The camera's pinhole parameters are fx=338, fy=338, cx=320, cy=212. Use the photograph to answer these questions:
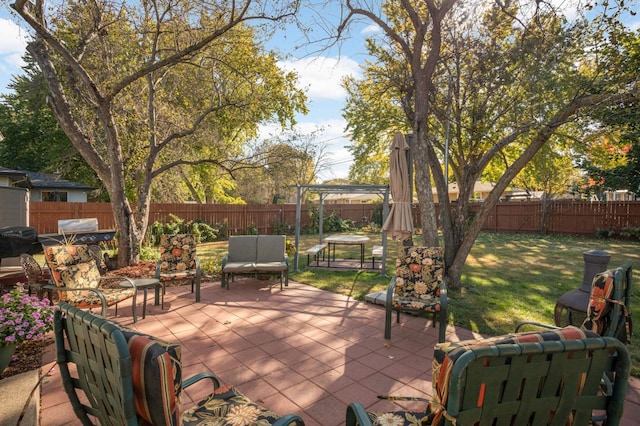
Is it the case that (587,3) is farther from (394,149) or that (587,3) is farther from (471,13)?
(394,149)

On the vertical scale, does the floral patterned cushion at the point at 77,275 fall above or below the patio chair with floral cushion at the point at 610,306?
below

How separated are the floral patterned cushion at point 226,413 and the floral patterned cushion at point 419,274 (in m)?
2.84

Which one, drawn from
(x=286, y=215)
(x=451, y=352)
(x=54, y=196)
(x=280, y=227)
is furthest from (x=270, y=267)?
(x=54, y=196)

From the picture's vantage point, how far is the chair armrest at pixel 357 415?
1.56m

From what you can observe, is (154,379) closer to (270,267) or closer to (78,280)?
(78,280)

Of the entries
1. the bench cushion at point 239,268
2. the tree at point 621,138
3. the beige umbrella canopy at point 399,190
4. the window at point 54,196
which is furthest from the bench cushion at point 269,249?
the window at point 54,196

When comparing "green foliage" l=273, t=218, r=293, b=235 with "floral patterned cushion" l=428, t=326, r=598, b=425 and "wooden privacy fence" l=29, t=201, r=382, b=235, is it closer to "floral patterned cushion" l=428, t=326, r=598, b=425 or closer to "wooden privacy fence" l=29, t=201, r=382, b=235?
"wooden privacy fence" l=29, t=201, r=382, b=235

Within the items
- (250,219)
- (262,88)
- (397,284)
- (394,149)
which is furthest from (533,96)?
(250,219)

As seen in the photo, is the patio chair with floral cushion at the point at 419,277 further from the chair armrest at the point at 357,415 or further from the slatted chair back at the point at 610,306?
the chair armrest at the point at 357,415

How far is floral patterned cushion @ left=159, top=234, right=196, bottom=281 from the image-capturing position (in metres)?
6.02

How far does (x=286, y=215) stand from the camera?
18.1 meters

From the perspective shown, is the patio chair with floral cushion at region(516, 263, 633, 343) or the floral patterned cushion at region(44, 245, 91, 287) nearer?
the patio chair with floral cushion at region(516, 263, 633, 343)

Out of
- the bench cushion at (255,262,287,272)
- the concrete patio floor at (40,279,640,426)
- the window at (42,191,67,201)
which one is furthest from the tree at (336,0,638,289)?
the window at (42,191,67,201)

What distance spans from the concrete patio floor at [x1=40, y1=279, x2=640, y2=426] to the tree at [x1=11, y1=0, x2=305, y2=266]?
3980 mm
